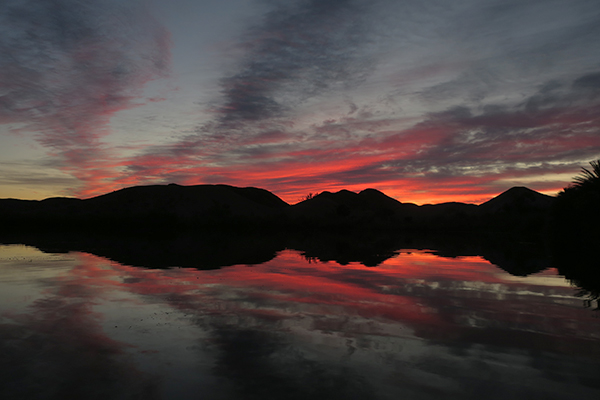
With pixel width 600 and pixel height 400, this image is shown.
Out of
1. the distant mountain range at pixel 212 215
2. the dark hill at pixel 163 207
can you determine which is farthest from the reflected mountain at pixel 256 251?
the dark hill at pixel 163 207

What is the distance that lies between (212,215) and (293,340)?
118 metres

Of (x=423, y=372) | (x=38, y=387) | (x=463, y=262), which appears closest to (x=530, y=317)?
(x=423, y=372)

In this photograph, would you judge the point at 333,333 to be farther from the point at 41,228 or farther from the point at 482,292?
the point at 41,228

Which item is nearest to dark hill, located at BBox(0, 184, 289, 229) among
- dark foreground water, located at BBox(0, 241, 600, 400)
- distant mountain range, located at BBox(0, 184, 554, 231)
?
distant mountain range, located at BBox(0, 184, 554, 231)

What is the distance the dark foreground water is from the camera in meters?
6.12

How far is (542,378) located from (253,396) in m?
4.84

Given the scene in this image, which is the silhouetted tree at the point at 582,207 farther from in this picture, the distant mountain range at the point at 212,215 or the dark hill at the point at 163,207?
the dark hill at the point at 163,207

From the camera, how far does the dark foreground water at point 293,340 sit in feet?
20.1

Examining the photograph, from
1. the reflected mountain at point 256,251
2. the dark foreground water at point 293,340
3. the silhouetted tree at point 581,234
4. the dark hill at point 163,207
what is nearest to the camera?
the dark foreground water at point 293,340

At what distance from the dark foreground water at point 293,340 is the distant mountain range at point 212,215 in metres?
73.8

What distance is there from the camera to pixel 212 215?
123 m

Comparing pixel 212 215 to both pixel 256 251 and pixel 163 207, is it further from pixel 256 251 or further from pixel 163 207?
pixel 256 251

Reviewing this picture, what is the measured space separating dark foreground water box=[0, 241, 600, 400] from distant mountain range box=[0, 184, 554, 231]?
73.8 meters

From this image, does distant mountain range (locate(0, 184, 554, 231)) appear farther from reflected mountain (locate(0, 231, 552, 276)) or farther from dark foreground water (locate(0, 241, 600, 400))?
dark foreground water (locate(0, 241, 600, 400))
